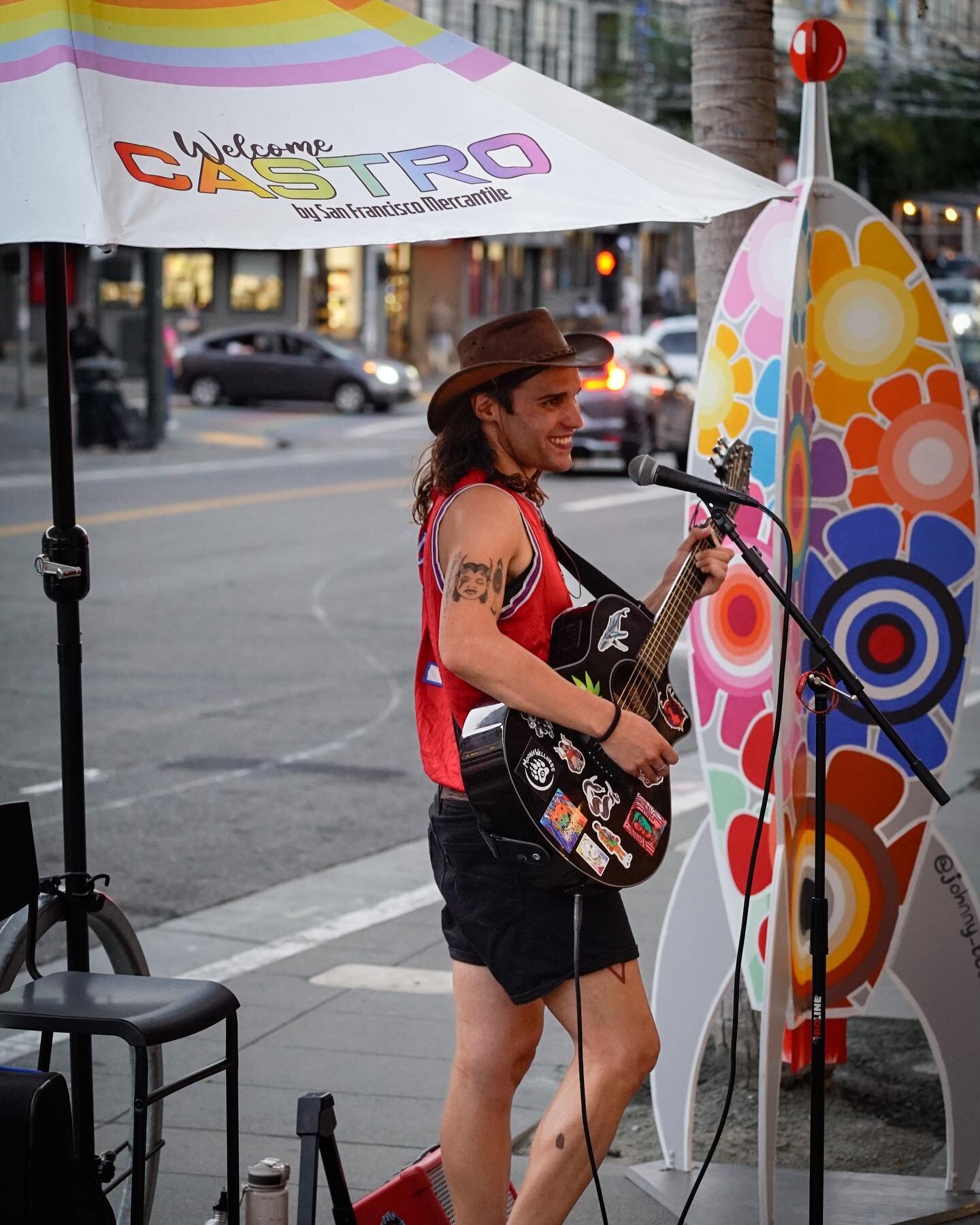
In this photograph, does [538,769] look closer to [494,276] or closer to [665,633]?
[665,633]

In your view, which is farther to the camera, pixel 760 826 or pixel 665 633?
pixel 760 826

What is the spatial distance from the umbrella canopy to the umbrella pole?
16.7 inches

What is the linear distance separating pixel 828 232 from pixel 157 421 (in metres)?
21.6

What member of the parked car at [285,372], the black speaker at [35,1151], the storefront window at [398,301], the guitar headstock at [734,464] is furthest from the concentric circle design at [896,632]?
the storefront window at [398,301]

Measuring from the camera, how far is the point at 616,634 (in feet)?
10.9

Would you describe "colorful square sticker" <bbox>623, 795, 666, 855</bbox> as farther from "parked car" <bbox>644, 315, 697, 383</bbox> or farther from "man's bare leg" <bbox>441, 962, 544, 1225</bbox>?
"parked car" <bbox>644, 315, 697, 383</bbox>

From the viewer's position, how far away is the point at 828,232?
420 centimetres

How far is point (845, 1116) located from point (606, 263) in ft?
57.4

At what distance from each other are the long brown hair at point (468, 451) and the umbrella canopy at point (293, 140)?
34 cm

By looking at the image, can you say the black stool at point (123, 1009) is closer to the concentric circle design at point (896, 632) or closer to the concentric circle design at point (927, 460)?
the concentric circle design at point (896, 632)

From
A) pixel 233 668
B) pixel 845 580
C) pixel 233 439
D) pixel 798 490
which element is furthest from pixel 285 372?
pixel 798 490

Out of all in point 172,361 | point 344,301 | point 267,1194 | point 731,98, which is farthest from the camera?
point 344,301

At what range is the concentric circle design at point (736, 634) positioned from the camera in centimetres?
410

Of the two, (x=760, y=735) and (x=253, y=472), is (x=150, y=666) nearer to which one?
(x=760, y=735)
